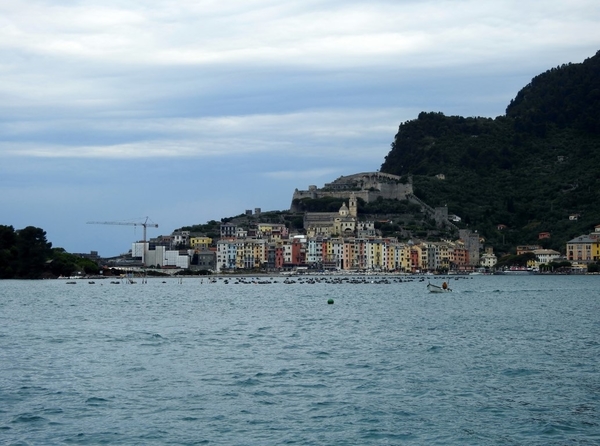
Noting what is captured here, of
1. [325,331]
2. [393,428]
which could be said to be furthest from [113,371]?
[325,331]

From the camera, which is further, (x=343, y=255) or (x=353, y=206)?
(x=353, y=206)

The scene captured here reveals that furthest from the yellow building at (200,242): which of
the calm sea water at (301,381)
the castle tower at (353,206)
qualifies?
the calm sea water at (301,381)

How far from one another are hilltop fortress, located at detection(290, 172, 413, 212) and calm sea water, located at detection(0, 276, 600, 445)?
133975 mm

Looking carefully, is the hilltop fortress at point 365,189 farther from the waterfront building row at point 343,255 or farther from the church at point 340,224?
the waterfront building row at point 343,255

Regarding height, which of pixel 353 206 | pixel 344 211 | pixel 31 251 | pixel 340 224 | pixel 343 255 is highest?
pixel 353 206

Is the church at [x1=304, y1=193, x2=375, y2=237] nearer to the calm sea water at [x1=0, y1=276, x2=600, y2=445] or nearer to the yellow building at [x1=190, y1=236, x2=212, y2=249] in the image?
the yellow building at [x1=190, y1=236, x2=212, y2=249]

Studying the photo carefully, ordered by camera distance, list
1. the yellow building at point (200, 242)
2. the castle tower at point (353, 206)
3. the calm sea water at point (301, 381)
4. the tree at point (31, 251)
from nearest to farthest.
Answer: the calm sea water at point (301, 381)
the tree at point (31, 251)
the yellow building at point (200, 242)
the castle tower at point (353, 206)

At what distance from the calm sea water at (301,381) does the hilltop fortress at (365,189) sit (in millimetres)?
133975

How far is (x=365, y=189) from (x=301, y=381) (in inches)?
6333

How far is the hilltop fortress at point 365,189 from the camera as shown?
603 feet

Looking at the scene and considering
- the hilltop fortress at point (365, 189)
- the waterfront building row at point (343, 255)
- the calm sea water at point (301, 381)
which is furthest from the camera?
the hilltop fortress at point (365, 189)

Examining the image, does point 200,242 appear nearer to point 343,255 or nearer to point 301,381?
point 343,255

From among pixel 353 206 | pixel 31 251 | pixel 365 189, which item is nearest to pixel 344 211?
pixel 353 206

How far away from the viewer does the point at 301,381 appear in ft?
89.8
